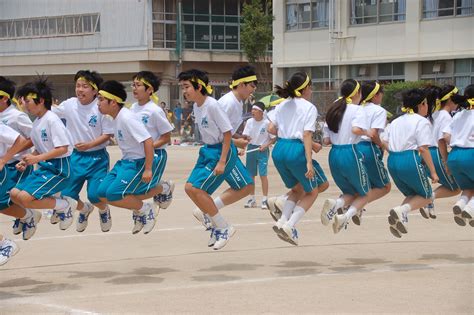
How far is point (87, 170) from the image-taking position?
32.4 feet

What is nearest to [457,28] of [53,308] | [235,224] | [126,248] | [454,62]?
[454,62]

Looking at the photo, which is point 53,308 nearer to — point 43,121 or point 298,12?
point 43,121

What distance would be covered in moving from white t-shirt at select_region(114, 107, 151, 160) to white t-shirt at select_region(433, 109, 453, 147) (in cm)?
379

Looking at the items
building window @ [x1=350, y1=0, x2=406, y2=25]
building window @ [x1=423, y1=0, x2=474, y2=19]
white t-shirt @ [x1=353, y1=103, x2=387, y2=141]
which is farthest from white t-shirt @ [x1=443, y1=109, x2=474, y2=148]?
building window @ [x1=350, y1=0, x2=406, y2=25]

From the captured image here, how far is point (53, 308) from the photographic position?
23.4 ft

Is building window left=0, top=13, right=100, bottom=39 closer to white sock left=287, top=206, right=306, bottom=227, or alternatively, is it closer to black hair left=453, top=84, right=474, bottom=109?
black hair left=453, top=84, right=474, bottom=109

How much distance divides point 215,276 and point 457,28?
29.7 metres

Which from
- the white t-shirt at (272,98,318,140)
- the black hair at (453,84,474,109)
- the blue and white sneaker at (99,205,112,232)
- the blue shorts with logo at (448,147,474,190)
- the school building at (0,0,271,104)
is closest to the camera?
the white t-shirt at (272,98,318,140)

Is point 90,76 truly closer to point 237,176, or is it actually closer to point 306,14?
point 237,176

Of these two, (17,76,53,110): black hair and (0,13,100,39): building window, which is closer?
(17,76,53,110): black hair

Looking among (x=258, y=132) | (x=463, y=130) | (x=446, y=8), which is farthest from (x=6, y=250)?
(x=446, y=8)

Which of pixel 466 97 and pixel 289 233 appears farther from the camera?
pixel 466 97

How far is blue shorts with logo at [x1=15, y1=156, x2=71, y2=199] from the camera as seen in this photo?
8719 mm

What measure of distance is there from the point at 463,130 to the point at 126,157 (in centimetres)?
389
